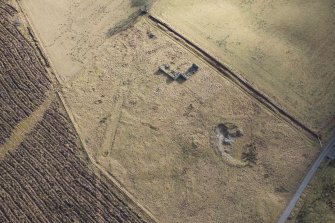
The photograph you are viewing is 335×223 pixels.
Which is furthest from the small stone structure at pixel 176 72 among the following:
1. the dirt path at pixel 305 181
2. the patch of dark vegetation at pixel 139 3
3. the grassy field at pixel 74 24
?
the dirt path at pixel 305 181

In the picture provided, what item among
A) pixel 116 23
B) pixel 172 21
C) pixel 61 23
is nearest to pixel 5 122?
pixel 61 23

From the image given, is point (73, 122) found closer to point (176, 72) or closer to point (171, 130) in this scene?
point (171, 130)

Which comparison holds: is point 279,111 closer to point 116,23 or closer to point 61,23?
point 116,23

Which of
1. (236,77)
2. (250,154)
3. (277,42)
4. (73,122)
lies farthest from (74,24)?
(250,154)

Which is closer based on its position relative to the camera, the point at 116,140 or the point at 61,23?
the point at 116,140

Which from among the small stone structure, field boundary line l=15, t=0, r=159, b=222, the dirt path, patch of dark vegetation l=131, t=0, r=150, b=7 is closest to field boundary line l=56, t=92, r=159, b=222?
field boundary line l=15, t=0, r=159, b=222

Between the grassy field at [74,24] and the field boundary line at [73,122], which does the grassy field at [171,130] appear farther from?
the field boundary line at [73,122]

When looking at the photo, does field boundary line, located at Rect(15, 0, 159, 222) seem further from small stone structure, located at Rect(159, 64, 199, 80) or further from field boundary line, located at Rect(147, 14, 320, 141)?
field boundary line, located at Rect(147, 14, 320, 141)
